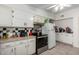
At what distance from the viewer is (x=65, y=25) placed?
447 cm

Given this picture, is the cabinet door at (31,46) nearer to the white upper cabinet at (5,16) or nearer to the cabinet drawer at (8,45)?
the cabinet drawer at (8,45)

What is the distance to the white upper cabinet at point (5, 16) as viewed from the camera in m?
1.83

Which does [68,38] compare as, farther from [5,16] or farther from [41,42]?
[5,16]

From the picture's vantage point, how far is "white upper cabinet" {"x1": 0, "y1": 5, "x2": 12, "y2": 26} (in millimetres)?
1832

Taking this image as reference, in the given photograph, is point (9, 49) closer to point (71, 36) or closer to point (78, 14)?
point (71, 36)

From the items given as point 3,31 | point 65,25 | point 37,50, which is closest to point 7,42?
point 3,31

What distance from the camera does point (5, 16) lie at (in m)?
1.91

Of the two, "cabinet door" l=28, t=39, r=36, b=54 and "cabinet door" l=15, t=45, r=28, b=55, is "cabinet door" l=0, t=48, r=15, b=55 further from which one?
"cabinet door" l=28, t=39, r=36, b=54

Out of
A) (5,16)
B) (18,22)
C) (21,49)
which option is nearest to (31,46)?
(21,49)

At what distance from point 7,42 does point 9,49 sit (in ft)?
0.68

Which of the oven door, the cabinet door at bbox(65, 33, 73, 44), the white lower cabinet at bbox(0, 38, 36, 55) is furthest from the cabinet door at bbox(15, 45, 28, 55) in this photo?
the cabinet door at bbox(65, 33, 73, 44)

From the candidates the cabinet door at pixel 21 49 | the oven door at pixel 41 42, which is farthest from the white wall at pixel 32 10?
the cabinet door at pixel 21 49
